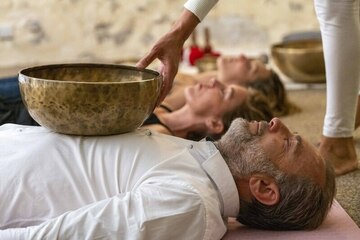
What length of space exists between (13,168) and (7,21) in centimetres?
363

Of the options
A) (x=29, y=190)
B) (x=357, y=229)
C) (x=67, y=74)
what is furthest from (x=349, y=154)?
(x=29, y=190)

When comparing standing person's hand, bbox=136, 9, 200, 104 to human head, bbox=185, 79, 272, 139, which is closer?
standing person's hand, bbox=136, 9, 200, 104

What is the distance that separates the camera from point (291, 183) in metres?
1.53

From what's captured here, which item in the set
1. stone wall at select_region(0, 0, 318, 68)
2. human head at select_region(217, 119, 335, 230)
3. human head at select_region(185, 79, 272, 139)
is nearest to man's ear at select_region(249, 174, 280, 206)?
human head at select_region(217, 119, 335, 230)

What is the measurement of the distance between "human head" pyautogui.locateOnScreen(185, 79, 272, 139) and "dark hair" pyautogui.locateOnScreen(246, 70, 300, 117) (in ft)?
1.48

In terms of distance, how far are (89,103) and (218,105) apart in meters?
1.20

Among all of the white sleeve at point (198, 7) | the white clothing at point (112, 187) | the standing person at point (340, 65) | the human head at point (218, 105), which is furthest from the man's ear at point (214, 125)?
the white clothing at point (112, 187)

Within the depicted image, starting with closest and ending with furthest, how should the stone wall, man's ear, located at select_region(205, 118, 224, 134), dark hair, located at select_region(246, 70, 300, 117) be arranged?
1. man's ear, located at select_region(205, 118, 224, 134)
2. dark hair, located at select_region(246, 70, 300, 117)
3. the stone wall

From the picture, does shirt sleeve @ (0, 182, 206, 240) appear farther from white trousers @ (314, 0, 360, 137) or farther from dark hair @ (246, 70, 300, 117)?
dark hair @ (246, 70, 300, 117)

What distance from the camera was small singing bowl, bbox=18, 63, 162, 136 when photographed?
4.92 feet

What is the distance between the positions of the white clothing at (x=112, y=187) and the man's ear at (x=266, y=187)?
0.15 ft

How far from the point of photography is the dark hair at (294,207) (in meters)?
1.53

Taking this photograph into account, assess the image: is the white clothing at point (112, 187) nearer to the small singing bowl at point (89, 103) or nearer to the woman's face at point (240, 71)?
the small singing bowl at point (89, 103)

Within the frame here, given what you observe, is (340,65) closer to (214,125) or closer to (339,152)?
(339,152)
